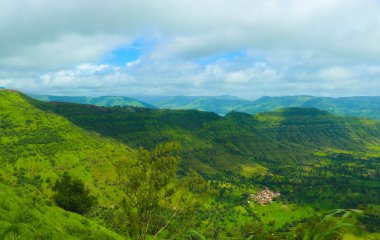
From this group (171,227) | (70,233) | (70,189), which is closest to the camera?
(70,233)

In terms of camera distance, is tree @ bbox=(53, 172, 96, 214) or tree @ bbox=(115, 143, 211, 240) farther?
tree @ bbox=(53, 172, 96, 214)

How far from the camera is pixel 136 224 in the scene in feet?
131

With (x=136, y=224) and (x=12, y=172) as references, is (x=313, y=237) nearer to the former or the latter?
(x=136, y=224)

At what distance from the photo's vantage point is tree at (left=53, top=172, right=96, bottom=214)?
78062 millimetres

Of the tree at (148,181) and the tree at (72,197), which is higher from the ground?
the tree at (148,181)

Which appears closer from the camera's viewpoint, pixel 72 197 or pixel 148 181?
pixel 148 181

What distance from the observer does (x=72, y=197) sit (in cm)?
7969

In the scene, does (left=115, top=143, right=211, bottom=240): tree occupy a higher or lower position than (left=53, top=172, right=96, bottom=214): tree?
higher

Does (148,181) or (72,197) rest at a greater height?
(148,181)

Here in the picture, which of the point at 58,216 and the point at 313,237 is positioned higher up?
the point at 313,237

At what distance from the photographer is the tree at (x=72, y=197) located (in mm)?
78062

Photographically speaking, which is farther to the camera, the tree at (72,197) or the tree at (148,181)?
the tree at (72,197)

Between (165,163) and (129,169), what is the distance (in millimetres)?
4755

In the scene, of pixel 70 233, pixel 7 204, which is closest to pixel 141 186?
pixel 70 233
